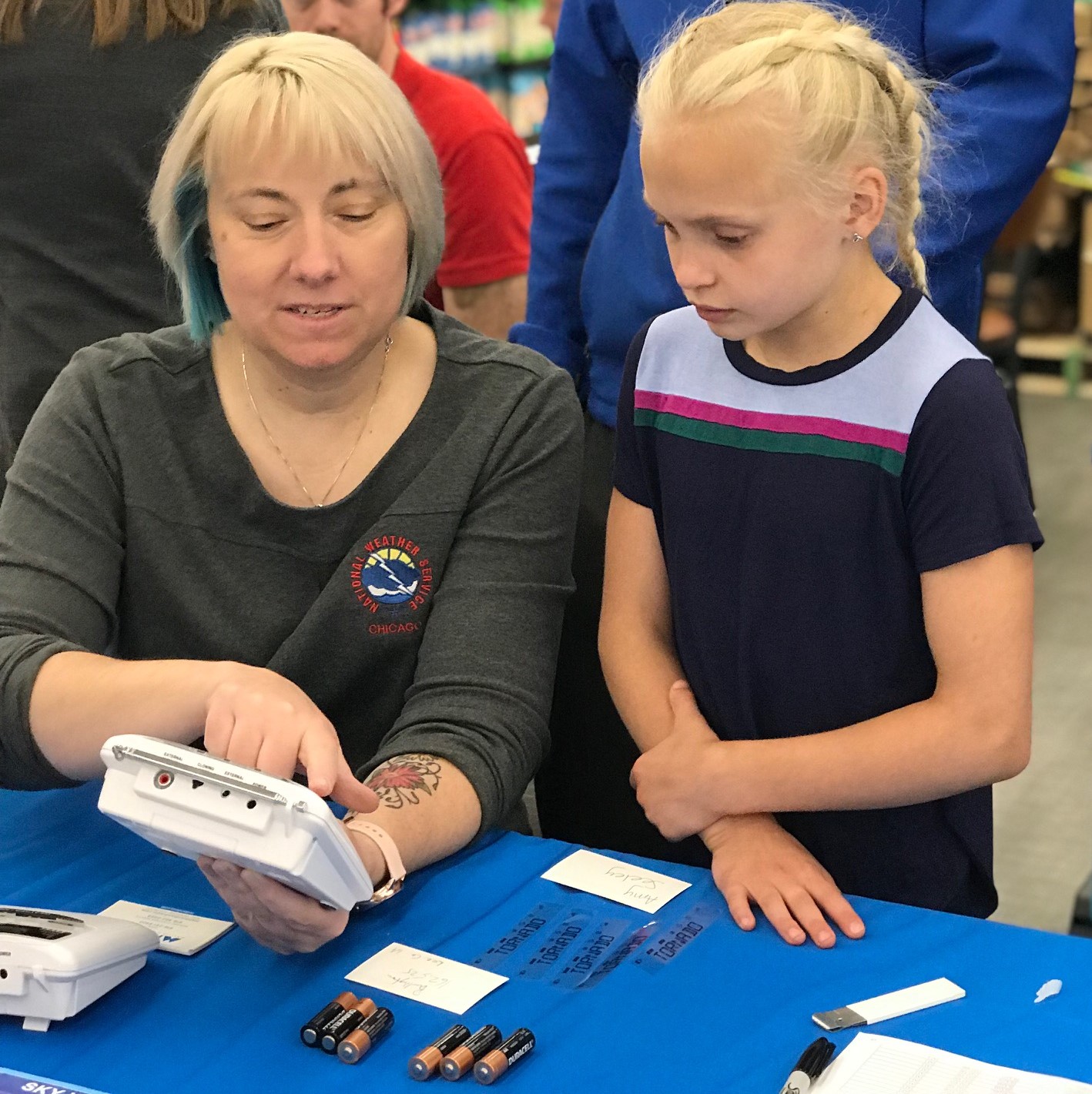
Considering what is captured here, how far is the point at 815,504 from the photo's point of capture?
1.43 metres

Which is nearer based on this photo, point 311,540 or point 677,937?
point 677,937

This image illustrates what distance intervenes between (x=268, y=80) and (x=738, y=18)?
1.58ft

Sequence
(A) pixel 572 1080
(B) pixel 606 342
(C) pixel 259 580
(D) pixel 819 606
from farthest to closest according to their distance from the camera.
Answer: (B) pixel 606 342
(C) pixel 259 580
(D) pixel 819 606
(A) pixel 572 1080

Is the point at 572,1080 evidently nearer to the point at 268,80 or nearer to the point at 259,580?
the point at 259,580

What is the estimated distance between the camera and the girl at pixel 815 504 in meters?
1.32

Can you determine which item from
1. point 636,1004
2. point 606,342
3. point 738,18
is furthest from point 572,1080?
point 606,342

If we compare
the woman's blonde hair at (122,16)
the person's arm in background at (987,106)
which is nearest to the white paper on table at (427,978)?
the person's arm in background at (987,106)

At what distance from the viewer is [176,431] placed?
66.9 inches

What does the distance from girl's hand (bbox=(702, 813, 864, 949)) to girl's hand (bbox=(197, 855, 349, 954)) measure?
33 cm

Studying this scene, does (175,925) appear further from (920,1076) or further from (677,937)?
(920,1076)

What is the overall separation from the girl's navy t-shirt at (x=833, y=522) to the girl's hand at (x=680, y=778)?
0.08m

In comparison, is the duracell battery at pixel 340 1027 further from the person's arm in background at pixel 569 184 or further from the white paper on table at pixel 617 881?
the person's arm in background at pixel 569 184

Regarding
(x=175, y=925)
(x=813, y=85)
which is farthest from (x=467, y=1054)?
(x=813, y=85)

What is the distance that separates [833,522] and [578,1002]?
521 mm
